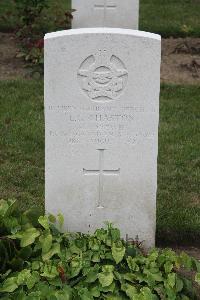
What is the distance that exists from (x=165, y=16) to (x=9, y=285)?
26.7 ft

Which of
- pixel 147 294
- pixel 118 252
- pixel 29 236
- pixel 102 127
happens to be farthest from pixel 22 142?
pixel 147 294

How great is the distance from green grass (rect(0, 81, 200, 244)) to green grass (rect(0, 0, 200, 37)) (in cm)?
248

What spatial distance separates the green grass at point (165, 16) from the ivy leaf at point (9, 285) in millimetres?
6378

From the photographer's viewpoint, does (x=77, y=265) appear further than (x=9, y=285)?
Yes

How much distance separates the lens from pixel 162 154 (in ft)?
21.7

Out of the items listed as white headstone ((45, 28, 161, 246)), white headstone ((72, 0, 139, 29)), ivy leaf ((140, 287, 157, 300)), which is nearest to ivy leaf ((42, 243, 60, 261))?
white headstone ((45, 28, 161, 246))

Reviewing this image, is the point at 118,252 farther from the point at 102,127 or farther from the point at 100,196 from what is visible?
the point at 102,127

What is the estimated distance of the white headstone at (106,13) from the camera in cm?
916

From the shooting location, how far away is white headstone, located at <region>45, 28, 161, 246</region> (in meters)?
4.42

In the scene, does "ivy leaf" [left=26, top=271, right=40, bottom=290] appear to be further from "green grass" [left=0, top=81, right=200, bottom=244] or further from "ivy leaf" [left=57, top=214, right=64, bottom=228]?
"green grass" [left=0, top=81, right=200, bottom=244]

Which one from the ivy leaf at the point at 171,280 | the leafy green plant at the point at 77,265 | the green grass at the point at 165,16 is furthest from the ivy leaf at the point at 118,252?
the green grass at the point at 165,16

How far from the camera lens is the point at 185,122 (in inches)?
291

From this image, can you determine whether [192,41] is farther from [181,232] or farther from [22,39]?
[181,232]

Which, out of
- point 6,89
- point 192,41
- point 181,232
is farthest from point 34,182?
→ point 192,41
